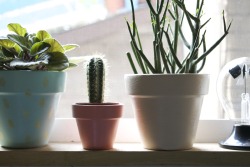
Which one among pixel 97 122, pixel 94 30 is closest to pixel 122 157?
pixel 97 122

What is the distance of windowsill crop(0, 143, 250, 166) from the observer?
1.11 m

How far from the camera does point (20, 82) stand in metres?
1.13

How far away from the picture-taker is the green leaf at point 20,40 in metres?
1.14

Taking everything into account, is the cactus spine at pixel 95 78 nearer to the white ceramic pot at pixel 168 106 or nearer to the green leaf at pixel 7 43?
the white ceramic pot at pixel 168 106

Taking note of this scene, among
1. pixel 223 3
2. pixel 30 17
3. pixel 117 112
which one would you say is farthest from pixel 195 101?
pixel 30 17

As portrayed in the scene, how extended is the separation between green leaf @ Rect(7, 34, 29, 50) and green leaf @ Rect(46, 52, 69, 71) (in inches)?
2.6

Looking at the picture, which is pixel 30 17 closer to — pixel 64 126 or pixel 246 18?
pixel 64 126

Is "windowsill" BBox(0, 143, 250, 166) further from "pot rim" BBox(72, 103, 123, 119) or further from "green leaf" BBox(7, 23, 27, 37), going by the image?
"green leaf" BBox(7, 23, 27, 37)

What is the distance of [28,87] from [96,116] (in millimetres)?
185

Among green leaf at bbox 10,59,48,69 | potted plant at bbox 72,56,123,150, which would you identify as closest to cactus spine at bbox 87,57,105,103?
potted plant at bbox 72,56,123,150

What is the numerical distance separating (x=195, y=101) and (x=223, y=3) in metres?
0.33

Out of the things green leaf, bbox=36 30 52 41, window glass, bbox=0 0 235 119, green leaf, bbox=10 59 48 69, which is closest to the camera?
green leaf, bbox=10 59 48 69

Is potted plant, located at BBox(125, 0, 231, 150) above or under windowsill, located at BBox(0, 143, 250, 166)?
above

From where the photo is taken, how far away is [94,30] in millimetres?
1374
